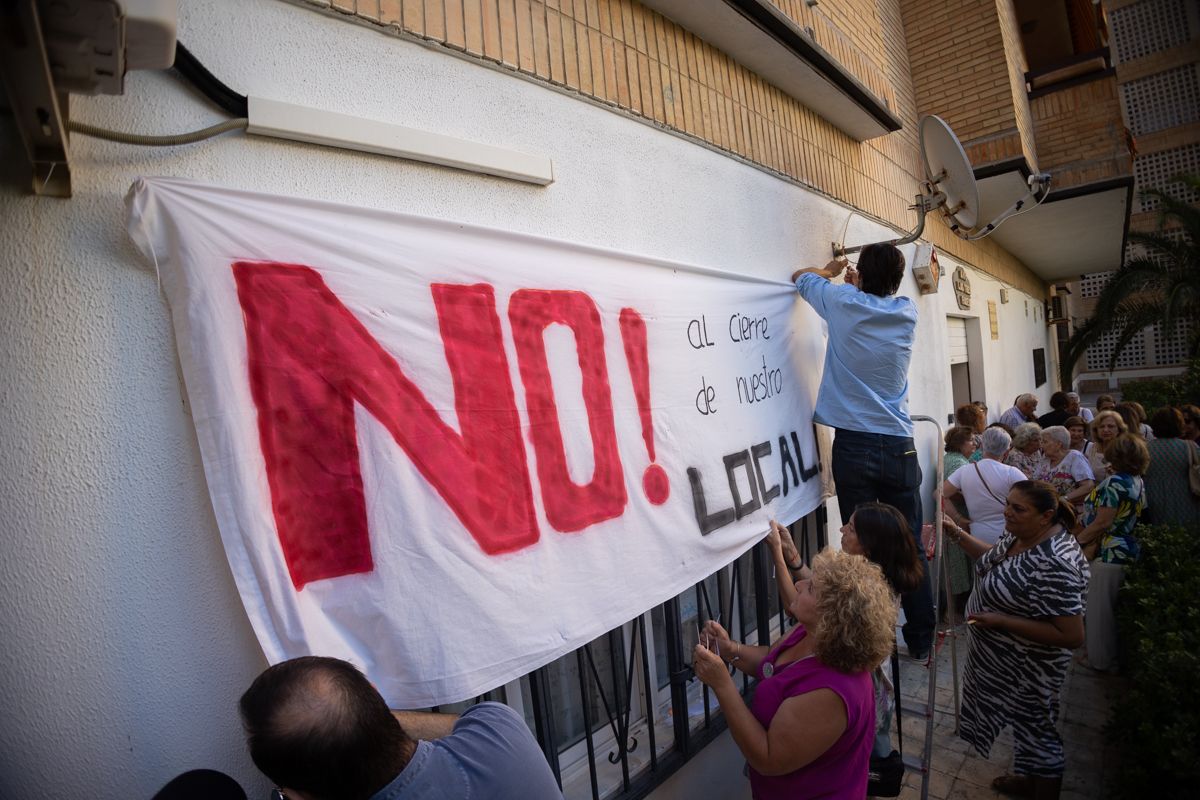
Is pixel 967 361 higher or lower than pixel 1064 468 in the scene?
higher

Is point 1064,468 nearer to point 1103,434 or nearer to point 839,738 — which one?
point 1103,434

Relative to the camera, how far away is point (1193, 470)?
177 inches

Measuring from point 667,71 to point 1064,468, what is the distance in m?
5.15

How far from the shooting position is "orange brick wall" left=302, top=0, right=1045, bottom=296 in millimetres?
1960

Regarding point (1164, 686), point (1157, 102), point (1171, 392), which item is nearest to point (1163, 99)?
Answer: point (1157, 102)

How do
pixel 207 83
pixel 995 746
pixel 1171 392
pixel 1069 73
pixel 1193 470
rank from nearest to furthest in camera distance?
Result: pixel 207 83 → pixel 995 746 → pixel 1193 470 → pixel 1069 73 → pixel 1171 392

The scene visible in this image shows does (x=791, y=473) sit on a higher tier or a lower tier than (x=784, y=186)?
lower

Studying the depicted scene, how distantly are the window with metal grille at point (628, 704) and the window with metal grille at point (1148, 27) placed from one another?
2606 centimetres

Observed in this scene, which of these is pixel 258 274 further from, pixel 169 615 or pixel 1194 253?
pixel 1194 253

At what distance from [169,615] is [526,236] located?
1.39 m

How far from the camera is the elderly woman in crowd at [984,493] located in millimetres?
4348

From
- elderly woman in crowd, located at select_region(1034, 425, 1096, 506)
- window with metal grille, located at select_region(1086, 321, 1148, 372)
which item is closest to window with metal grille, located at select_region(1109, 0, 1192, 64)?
window with metal grille, located at select_region(1086, 321, 1148, 372)

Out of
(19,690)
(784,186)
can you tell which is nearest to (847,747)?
(19,690)

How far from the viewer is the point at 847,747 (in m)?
1.81
